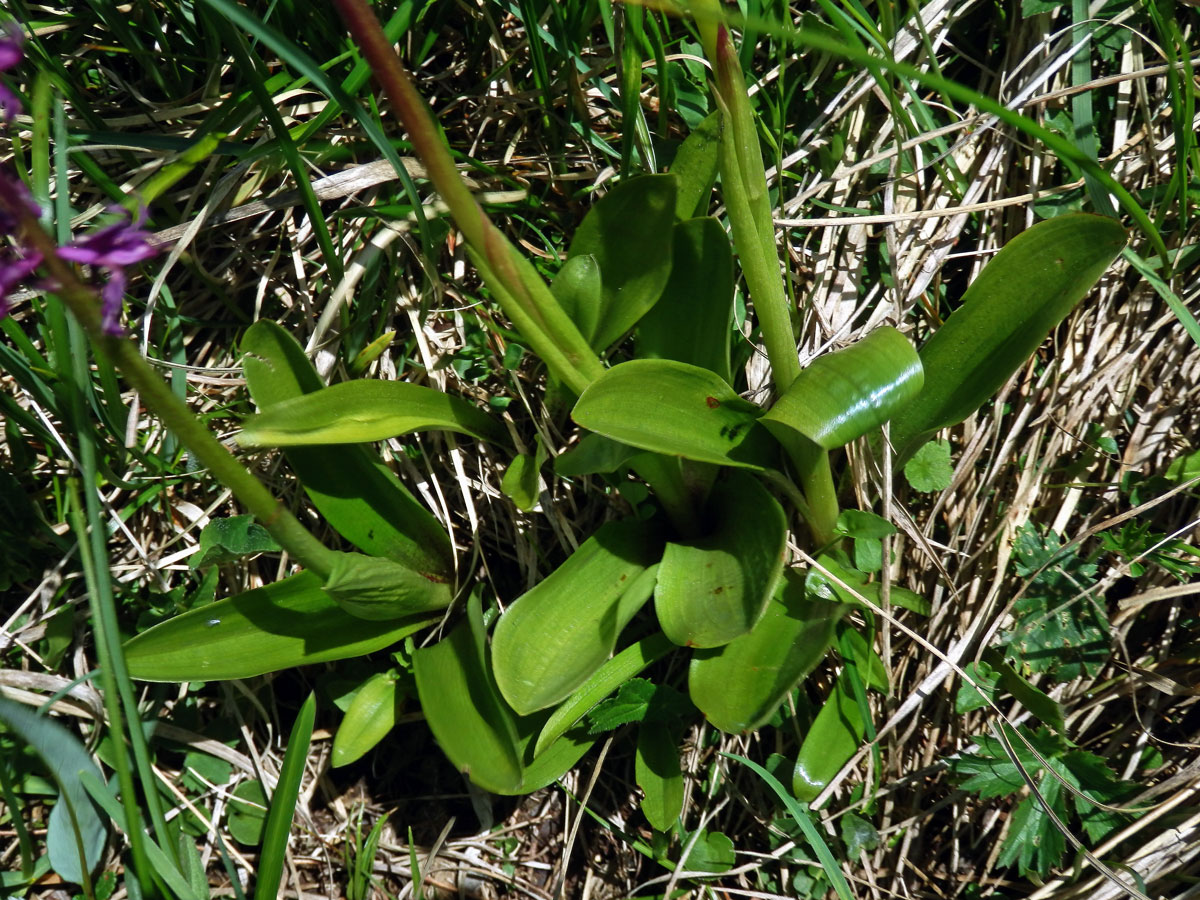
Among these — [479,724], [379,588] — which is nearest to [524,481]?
[379,588]

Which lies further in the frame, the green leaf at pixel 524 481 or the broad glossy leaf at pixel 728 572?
the green leaf at pixel 524 481

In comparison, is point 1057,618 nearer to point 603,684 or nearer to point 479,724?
point 603,684

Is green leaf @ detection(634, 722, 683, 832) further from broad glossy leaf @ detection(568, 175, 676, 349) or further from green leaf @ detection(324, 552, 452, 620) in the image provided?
broad glossy leaf @ detection(568, 175, 676, 349)

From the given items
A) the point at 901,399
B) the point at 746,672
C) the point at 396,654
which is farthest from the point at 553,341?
the point at 396,654

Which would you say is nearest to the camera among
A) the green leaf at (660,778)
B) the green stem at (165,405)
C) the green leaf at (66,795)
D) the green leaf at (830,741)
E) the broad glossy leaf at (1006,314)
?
the green stem at (165,405)

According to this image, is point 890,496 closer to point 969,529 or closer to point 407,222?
point 969,529

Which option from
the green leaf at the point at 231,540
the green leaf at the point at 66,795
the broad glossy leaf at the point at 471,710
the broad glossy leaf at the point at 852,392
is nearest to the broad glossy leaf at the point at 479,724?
the broad glossy leaf at the point at 471,710

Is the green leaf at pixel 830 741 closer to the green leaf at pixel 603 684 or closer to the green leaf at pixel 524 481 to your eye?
the green leaf at pixel 603 684
